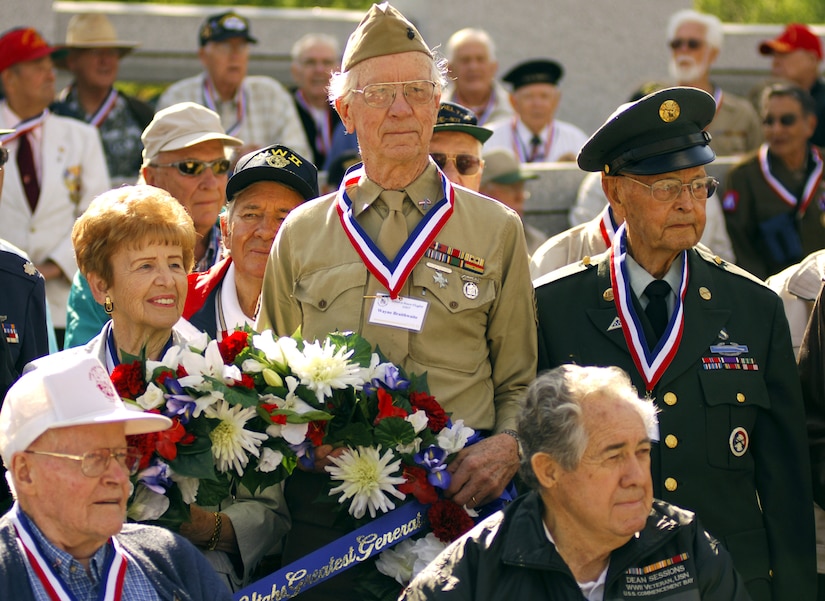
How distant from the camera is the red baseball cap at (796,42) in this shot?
1287 cm

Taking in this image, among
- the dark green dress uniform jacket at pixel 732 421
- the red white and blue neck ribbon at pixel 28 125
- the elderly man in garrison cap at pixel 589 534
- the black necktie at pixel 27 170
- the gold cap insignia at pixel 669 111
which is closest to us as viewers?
the elderly man in garrison cap at pixel 589 534

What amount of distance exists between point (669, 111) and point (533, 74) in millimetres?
5815

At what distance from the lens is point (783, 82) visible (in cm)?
1277

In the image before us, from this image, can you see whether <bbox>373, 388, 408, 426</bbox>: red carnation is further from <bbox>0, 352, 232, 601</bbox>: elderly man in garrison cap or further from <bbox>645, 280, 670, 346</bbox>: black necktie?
<bbox>645, 280, 670, 346</bbox>: black necktie

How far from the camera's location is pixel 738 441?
5375 millimetres

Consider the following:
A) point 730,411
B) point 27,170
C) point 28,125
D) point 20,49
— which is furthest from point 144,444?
point 20,49

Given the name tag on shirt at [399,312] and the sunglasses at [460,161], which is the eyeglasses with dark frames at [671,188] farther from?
the sunglasses at [460,161]

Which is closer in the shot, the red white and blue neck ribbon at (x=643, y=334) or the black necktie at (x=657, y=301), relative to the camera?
the red white and blue neck ribbon at (x=643, y=334)

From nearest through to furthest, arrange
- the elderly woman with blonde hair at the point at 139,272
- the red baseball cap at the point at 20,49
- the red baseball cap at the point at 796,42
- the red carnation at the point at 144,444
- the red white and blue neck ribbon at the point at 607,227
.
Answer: the red carnation at the point at 144,444 → the elderly woman with blonde hair at the point at 139,272 → the red white and blue neck ribbon at the point at 607,227 → the red baseball cap at the point at 20,49 → the red baseball cap at the point at 796,42

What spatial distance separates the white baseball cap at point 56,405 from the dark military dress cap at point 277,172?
2.04 meters

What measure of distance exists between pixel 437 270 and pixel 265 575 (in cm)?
137

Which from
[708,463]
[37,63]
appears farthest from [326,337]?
[37,63]

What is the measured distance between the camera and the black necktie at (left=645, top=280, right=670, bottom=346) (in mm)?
5543

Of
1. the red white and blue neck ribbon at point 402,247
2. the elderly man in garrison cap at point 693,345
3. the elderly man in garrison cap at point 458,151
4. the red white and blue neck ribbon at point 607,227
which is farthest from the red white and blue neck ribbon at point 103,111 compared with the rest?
the elderly man in garrison cap at point 693,345
